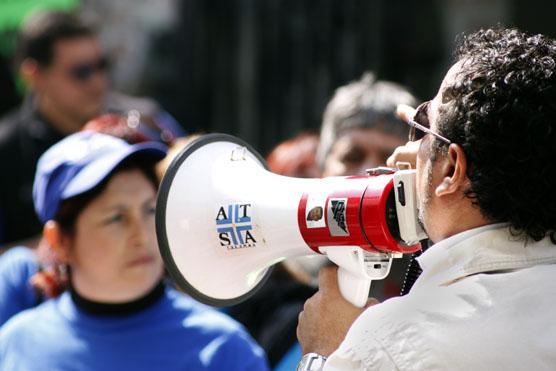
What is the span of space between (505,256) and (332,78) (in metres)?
5.05

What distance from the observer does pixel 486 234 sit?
2.00m

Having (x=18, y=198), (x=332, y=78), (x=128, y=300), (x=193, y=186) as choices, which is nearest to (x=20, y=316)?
(x=128, y=300)

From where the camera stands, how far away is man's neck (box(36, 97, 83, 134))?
18.3 ft

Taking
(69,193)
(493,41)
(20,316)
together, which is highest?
(493,41)

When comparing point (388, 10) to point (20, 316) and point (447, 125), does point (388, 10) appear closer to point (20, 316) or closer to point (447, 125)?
point (20, 316)

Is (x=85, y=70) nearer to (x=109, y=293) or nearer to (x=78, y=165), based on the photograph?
(x=78, y=165)

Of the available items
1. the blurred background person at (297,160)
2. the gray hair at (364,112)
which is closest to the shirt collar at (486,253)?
the gray hair at (364,112)

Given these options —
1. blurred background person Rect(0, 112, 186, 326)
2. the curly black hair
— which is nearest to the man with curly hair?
the curly black hair

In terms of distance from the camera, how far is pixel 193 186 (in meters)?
2.51

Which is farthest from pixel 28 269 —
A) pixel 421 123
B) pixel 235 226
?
pixel 421 123

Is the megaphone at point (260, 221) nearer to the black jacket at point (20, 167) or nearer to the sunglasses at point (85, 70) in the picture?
the black jacket at point (20, 167)

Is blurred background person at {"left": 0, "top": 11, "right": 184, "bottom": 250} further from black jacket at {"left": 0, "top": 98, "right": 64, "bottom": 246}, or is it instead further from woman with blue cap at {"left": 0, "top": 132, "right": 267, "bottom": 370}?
woman with blue cap at {"left": 0, "top": 132, "right": 267, "bottom": 370}

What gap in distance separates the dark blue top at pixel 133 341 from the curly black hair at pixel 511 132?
47.6 inches

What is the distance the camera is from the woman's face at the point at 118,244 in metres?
3.26
